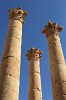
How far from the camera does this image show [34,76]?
25.6m

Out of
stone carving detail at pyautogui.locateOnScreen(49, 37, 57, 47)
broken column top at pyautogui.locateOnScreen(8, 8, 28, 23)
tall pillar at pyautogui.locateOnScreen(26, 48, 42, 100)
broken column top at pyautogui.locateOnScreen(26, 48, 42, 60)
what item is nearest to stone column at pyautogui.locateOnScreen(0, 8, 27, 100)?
broken column top at pyautogui.locateOnScreen(8, 8, 28, 23)

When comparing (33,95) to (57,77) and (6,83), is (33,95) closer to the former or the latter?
(57,77)

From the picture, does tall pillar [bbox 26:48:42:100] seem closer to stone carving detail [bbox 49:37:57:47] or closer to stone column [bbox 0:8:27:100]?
stone carving detail [bbox 49:37:57:47]

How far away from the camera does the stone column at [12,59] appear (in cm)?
1337

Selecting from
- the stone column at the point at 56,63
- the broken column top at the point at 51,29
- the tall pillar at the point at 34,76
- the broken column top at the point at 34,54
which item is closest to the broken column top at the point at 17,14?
the broken column top at the point at 51,29

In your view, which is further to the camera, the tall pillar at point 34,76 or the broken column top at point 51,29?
the broken column top at point 51,29

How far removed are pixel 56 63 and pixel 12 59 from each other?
6.24 meters

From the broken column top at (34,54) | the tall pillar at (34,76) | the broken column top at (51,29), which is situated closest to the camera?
the tall pillar at (34,76)

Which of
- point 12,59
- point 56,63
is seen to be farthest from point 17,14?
point 56,63

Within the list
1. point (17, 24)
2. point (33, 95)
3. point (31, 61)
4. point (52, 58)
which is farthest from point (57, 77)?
point (31, 61)

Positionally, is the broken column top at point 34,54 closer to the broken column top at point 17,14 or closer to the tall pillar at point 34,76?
the tall pillar at point 34,76

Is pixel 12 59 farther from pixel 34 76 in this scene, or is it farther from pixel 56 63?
pixel 34 76

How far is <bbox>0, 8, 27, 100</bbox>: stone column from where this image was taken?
526 inches

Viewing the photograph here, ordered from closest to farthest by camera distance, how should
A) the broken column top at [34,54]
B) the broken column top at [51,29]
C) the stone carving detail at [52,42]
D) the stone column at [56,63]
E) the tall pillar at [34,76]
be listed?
the stone column at [56,63] → the stone carving detail at [52,42] → the tall pillar at [34,76] → the broken column top at [51,29] → the broken column top at [34,54]
